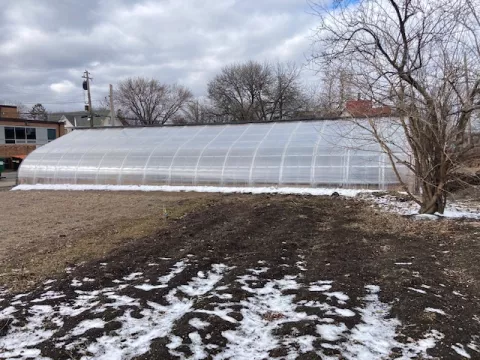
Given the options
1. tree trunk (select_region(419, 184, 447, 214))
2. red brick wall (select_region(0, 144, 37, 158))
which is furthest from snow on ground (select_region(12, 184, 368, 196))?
red brick wall (select_region(0, 144, 37, 158))

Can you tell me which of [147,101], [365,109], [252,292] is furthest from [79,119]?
[252,292]

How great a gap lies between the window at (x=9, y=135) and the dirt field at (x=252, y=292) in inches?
1313

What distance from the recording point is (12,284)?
197 inches

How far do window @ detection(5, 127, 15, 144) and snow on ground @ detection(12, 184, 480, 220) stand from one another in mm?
22754

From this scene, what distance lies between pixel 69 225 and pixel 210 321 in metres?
6.45

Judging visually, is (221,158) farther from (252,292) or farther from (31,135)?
(31,135)

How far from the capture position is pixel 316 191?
509 inches

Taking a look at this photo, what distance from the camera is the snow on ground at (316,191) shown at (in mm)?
8875

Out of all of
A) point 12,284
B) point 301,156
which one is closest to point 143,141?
point 301,156

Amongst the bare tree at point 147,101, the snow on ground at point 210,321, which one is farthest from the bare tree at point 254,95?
the snow on ground at point 210,321

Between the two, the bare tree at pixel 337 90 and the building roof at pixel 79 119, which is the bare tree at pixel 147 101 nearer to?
the building roof at pixel 79 119

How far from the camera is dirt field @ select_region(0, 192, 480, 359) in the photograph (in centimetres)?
331

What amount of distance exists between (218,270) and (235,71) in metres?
43.9

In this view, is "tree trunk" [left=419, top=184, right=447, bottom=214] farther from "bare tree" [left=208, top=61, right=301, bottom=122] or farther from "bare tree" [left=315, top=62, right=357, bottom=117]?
"bare tree" [left=208, top=61, right=301, bottom=122]
